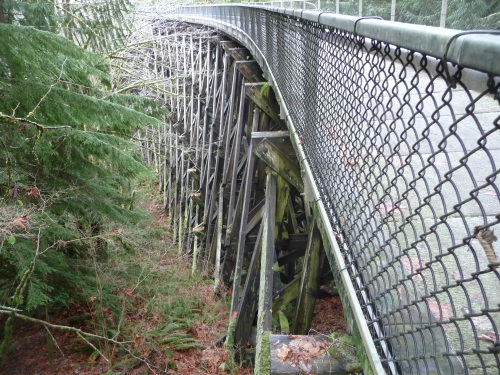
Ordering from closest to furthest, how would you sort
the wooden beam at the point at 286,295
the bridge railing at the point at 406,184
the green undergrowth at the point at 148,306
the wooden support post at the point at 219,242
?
the bridge railing at the point at 406,184 < the wooden beam at the point at 286,295 < the green undergrowth at the point at 148,306 < the wooden support post at the point at 219,242

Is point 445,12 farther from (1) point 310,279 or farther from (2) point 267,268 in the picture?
(2) point 267,268

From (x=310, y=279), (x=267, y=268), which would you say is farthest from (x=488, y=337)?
(x=267, y=268)

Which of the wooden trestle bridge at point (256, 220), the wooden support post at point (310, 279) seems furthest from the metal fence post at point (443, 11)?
the wooden support post at point (310, 279)

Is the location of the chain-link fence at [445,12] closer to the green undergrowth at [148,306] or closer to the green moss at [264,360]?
the green moss at [264,360]

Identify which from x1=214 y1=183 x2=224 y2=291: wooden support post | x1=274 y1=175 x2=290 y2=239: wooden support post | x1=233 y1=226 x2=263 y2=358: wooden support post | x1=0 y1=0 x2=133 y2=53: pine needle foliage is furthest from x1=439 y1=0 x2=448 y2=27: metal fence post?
x1=0 y1=0 x2=133 y2=53: pine needle foliage

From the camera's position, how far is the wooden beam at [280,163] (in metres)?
4.42

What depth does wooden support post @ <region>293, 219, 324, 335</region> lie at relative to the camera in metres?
3.51

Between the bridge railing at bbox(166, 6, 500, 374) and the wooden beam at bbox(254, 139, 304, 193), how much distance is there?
1.24 ft

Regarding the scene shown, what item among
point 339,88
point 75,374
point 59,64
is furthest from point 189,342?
point 339,88

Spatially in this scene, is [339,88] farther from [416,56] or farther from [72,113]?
[72,113]

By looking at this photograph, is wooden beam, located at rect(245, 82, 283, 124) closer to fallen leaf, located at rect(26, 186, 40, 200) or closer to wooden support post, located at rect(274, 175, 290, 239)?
wooden support post, located at rect(274, 175, 290, 239)

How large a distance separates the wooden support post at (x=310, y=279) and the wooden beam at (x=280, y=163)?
982 mm

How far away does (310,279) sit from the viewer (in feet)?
11.9

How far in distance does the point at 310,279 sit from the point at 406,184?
6.78 feet
